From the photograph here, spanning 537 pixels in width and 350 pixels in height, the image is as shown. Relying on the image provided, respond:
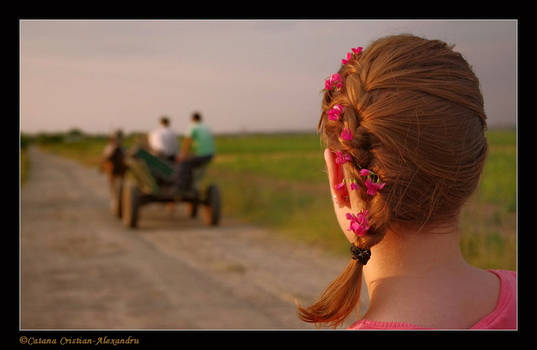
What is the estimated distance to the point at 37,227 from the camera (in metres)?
10.7

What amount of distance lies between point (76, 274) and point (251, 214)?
18.0ft

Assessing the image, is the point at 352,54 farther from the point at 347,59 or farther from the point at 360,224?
the point at 360,224

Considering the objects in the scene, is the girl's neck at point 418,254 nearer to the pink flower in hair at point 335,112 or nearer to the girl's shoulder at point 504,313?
the girl's shoulder at point 504,313

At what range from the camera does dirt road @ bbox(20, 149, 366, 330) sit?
16.9ft

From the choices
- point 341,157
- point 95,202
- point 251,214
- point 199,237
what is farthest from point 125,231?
point 341,157

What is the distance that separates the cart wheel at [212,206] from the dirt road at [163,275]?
0.24 m

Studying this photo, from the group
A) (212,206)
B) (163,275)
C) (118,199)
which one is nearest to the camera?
(163,275)

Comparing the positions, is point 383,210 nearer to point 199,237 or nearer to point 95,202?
point 199,237

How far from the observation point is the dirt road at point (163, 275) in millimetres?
5156

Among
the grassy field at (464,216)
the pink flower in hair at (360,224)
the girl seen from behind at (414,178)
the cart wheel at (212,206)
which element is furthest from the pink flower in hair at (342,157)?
the cart wheel at (212,206)

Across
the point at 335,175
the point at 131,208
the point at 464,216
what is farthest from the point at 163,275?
the point at 335,175

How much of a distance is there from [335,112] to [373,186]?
0.19 m

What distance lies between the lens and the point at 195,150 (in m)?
11.0

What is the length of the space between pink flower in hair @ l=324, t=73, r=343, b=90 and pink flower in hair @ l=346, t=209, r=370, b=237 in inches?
10.8
